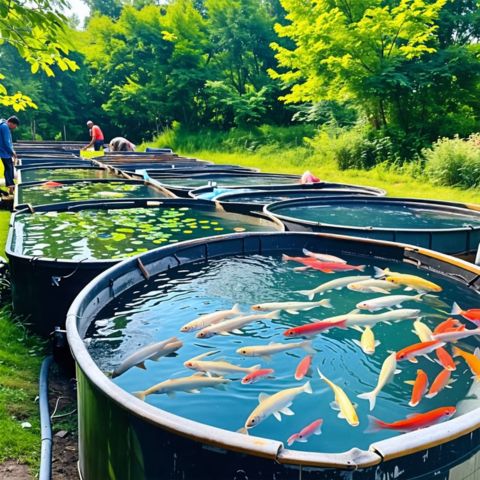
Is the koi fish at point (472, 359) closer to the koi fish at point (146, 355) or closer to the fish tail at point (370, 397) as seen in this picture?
the fish tail at point (370, 397)

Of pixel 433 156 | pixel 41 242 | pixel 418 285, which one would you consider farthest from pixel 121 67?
pixel 418 285

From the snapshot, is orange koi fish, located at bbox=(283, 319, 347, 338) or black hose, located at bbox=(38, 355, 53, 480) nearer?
black hose, located at bbox=(38, 355, 53, 480)

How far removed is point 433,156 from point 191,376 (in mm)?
13037

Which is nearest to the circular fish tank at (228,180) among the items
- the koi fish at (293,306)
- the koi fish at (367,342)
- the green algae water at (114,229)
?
the green algae water at (114,229)

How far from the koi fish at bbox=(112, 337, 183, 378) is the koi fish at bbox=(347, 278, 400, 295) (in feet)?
5.70

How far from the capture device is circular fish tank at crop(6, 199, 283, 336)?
4043 mm

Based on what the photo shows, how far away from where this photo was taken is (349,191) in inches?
378

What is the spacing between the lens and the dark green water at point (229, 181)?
11.8 m

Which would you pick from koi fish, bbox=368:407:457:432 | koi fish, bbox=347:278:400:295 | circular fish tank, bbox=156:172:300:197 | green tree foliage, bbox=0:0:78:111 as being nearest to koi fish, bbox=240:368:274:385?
koi fish, bbox=368:407:457:432

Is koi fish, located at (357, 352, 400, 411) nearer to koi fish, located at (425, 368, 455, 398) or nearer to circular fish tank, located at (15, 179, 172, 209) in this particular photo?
koi fish, located at (425, 368, 455, 398)

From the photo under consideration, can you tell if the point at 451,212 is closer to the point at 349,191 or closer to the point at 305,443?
the point at 349,191

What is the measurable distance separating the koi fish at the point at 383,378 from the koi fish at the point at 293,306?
38.3 inches

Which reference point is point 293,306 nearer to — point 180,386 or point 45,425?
point 180,386

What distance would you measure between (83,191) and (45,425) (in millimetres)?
7339
